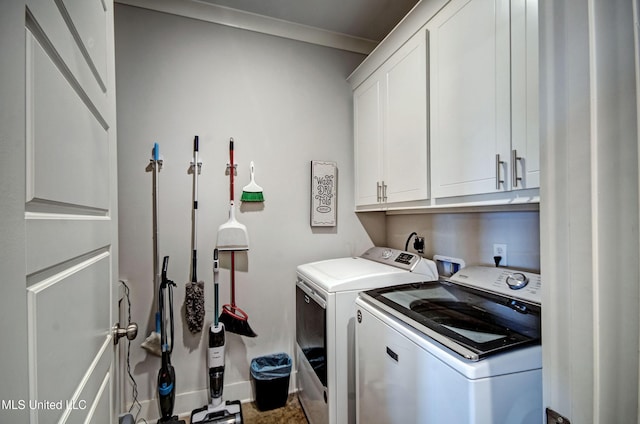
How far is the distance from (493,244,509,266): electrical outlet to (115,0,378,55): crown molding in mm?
1866

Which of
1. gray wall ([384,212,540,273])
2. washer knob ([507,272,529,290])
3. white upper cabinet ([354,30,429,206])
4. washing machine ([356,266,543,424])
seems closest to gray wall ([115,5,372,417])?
white upper cabinet ([354,30,429,206])

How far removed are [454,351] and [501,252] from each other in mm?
829

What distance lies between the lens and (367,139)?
81.1 inches

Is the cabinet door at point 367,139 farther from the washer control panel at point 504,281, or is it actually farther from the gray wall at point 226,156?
the washer control panel at point 504,281

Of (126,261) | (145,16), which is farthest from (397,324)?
(145,16)

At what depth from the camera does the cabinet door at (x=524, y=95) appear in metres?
0.94

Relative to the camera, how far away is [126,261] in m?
1.78

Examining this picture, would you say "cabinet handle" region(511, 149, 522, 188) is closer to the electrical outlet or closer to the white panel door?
the electrical outlet

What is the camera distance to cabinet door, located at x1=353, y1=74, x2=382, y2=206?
192cm

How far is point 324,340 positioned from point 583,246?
136 centimetres

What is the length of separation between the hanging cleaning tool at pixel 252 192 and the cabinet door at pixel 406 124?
0.89 metres

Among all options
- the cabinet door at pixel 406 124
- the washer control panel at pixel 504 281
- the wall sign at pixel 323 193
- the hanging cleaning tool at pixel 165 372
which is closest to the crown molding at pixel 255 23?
→ the cabinet door at pixel 406 124

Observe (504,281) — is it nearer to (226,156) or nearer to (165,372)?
(226,156)

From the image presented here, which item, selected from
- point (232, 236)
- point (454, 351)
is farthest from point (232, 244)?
point (454, 351)
